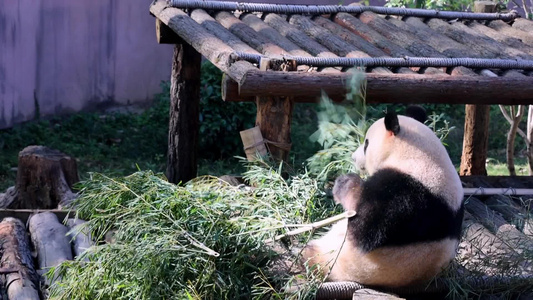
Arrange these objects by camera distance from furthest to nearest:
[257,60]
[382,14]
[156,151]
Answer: [156,151], [382,14], [257,60]

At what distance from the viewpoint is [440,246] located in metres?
2.92

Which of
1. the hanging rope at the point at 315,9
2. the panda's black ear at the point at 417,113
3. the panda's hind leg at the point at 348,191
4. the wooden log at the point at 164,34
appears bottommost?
the panda's hind leg at the point at 348,191

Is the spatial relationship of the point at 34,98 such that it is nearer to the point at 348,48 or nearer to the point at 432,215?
the point at 348,48

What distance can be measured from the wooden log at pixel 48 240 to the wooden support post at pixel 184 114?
156cm

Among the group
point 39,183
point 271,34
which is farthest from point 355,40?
point 39,183

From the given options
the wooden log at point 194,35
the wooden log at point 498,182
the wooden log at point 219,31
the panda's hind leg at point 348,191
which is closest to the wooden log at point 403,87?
the wooden log at point 194,35

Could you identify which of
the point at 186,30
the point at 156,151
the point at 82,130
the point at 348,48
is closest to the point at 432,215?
the point at 348,48

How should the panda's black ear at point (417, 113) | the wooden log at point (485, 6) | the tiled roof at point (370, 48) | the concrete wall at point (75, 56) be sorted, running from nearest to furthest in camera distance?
the panda's black ear at point (417, 113) < the tiled roof at point (370, 48) < the wooden log at point (485, 6) < the concrete wall at point (75, 56)

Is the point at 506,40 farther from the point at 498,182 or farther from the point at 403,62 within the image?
the point at 403,62

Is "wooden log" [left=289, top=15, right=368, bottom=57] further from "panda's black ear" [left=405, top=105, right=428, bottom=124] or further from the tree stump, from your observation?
the tree stump

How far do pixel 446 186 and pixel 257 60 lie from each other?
138 cm

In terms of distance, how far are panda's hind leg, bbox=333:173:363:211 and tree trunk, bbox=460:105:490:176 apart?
3144 millimetres

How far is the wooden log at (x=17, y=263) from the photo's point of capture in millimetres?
3213

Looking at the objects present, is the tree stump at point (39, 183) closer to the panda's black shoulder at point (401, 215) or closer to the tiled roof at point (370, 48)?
the tiled roof at point (370, 48)
